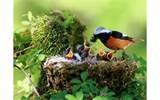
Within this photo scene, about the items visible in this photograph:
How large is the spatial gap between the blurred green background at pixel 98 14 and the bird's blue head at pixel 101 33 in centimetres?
2

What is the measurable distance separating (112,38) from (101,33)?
0.17ft

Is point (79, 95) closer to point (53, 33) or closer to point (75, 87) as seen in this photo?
point (75, 87)

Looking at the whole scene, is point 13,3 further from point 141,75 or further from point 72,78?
point 141,75

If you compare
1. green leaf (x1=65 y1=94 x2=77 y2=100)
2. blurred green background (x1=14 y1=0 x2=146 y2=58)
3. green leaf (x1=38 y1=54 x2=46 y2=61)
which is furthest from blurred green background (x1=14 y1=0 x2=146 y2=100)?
green leaf (x1=65 y1=94 x2=77 y2=100)

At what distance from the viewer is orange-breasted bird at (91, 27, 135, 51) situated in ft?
5.53

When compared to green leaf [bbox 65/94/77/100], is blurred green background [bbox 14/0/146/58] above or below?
above

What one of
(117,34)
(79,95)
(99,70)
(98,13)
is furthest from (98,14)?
(79,95)

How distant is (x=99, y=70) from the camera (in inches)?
66.0

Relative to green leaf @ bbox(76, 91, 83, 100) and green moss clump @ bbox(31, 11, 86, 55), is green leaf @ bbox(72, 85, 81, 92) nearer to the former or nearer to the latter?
green leaf @ bbox(76, 91, 83, 100)

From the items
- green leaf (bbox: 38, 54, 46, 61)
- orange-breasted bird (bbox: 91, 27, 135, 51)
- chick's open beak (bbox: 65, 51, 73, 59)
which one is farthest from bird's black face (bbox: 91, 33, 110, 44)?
green leaf (bbox: 38, 54, 46, 61)

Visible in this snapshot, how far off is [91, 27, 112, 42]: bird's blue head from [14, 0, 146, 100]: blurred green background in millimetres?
15

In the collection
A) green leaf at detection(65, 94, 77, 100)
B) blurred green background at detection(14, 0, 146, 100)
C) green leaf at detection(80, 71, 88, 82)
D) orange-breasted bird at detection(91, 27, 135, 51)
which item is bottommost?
green leaf at detection(65, 94, 77, 100)

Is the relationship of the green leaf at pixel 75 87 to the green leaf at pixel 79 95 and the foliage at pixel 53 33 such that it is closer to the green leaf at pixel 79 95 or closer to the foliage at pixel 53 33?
the green leaf at pixel 79 95

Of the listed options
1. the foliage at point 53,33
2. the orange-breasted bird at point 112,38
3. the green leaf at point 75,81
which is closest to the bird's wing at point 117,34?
the orange-breasted bird at point 112,38
